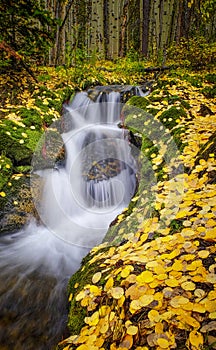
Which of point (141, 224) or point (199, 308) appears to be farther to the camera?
point (141, 224)

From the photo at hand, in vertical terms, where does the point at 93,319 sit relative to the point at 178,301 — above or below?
below

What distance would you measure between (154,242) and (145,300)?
0.70m

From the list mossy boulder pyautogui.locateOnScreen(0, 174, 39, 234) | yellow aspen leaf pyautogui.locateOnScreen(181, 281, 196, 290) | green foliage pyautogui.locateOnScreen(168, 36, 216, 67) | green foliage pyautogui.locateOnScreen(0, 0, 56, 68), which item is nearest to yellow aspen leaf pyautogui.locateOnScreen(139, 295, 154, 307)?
yellow aspen leaf pyautogui.locateOnScreen(181, 281, 196, 290)

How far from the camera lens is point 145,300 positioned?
5.96ft

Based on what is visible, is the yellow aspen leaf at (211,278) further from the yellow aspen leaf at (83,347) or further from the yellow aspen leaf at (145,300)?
the yellow aspen leaf at (83,347)

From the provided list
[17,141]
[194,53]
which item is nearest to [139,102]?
[17,141]

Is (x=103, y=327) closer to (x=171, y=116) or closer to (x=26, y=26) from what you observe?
(x=171, y=116)

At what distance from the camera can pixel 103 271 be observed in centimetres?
237

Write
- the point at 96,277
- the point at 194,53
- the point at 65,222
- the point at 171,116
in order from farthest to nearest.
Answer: the point at 194,53
the point at 171,116
the point at 65,222
the point at 96,277

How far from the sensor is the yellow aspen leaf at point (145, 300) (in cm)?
180

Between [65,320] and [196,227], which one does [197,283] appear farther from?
[65,320]

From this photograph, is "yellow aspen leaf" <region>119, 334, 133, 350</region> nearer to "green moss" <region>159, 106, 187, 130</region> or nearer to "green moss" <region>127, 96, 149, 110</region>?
"green moss" <region>159, 106, 187, 130</region>

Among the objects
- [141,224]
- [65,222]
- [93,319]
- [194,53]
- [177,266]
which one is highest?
[194,53]

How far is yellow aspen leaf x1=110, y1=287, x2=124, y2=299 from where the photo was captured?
76.9 inches
